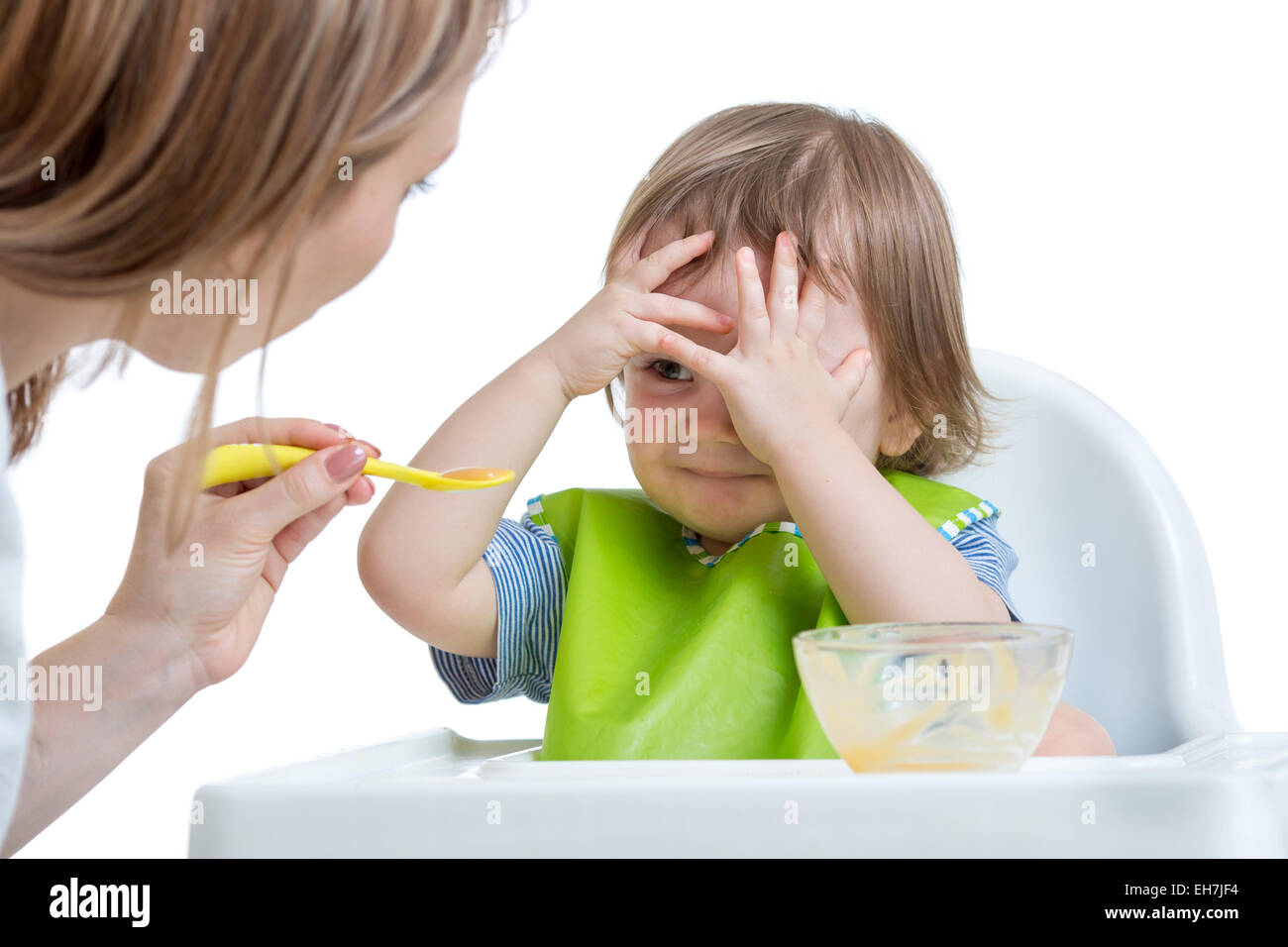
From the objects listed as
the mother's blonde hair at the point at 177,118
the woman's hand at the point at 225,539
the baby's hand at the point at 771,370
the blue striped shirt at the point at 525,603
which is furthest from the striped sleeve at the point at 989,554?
the mother's blonde hair at the point at 177,118

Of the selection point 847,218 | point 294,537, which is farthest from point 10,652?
point 847,218

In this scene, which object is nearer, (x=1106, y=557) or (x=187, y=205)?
(x=187, y=205)

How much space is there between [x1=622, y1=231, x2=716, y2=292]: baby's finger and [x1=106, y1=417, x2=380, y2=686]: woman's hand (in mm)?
248

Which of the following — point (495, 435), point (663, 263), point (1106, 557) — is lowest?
point (1106, 557)

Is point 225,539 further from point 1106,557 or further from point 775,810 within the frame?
point 1106,557

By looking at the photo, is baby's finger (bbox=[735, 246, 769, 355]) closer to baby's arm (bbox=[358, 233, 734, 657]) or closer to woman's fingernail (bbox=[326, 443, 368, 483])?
baby's arm (bbox=[358, 233, 734, 657])

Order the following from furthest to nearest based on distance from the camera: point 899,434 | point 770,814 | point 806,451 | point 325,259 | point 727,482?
point 899,434 → point 727,482 → point 806,451 → point 325,259 → point 770,814

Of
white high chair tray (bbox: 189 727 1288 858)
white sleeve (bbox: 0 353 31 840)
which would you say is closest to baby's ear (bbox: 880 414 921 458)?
white high chair tray (bbox: 189 727 1288 858)

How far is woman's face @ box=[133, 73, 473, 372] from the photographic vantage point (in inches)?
28.2

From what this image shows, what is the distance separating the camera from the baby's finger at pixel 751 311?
0.89 meters

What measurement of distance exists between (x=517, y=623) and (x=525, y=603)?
18 mm

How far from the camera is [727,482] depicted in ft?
3.25

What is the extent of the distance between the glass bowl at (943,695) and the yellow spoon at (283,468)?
0.95 feet

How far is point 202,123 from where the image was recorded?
62cm
